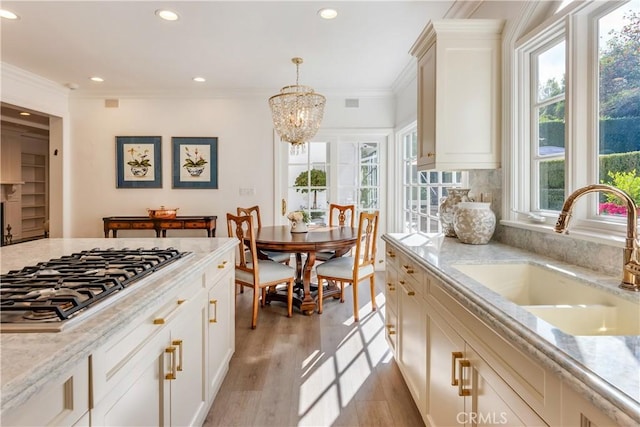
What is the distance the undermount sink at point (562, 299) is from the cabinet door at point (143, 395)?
3.96 feet

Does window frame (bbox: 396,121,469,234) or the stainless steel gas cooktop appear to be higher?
window frame (bbox: 396,121,469,234)

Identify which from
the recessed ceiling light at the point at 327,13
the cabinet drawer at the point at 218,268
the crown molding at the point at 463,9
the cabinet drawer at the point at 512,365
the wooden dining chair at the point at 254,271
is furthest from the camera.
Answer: the wooden dining chair at the point at 254,271

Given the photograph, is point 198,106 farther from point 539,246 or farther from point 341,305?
point 539,246

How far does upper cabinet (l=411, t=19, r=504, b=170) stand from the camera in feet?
7.07

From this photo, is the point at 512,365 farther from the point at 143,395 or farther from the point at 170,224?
the point at 170,224

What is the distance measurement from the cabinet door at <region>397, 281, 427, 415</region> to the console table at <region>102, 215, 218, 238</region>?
329 centimetres

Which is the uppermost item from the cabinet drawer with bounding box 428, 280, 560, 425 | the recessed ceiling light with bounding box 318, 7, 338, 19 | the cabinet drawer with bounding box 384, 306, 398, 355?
the recessed ceiling light with bounding box 318, 7, 338, 19

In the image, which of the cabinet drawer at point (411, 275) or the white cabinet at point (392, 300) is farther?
the white cabinet at point (392, 300)

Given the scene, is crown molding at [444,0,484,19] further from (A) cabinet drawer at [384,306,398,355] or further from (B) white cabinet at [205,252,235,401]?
(B) white cabinet at [205,252,235,401]

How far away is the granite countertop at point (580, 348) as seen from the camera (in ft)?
1.86

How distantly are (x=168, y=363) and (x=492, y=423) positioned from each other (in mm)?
1073

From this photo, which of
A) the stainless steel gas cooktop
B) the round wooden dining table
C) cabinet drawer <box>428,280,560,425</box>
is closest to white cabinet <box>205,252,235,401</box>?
the stainless steel gas cooktop

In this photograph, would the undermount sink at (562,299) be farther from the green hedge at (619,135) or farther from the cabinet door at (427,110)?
the cabinet door at (427,110)

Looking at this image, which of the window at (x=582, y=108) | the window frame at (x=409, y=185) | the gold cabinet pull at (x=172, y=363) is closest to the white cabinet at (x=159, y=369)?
the gold cabinet pull at (x=172, y=363)
